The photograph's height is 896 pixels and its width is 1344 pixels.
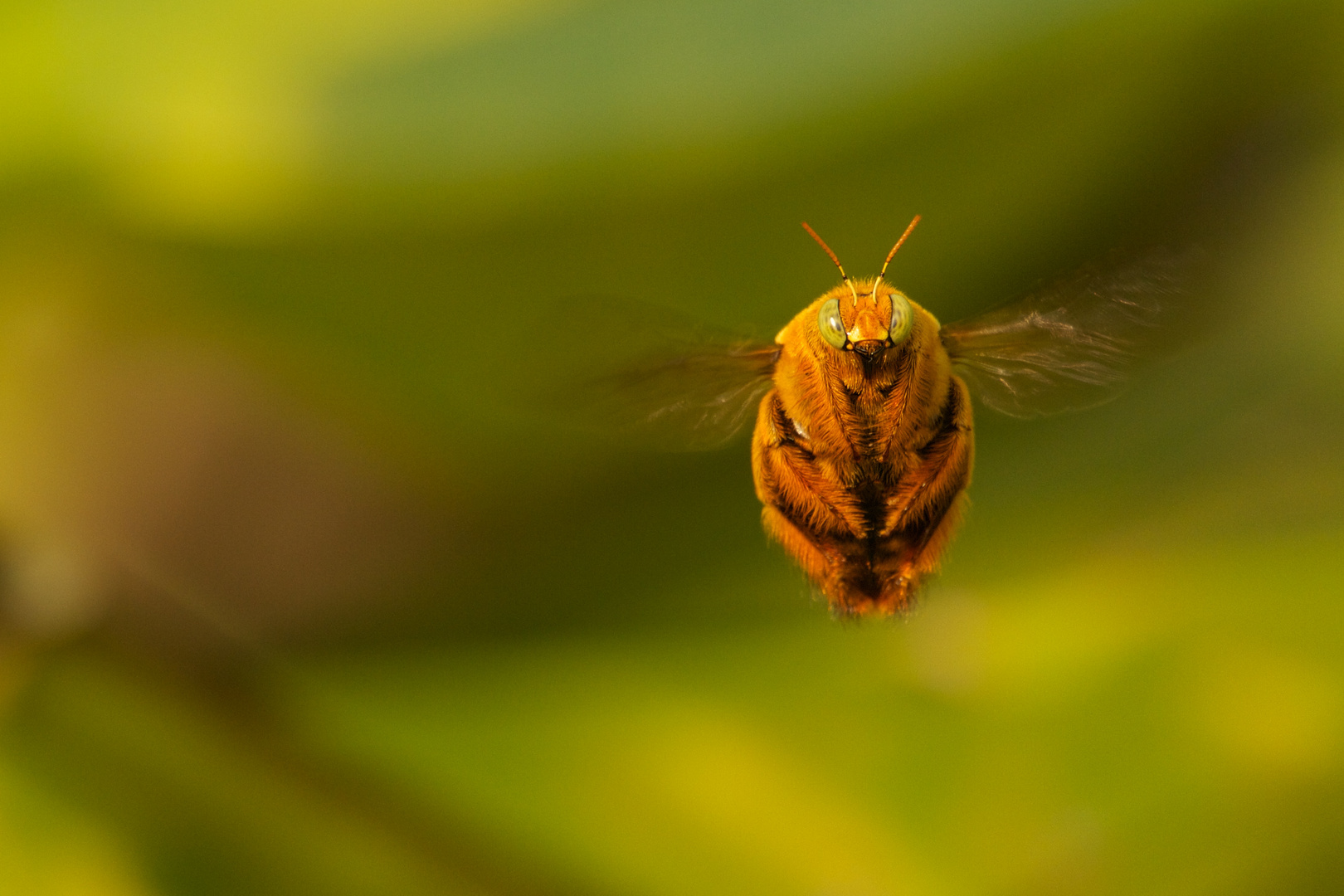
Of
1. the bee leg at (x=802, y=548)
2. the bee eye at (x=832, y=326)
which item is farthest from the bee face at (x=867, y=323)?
the bee leg at (x=802, y=548)

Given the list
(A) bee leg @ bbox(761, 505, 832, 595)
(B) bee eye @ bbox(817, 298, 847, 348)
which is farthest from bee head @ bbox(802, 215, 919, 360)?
(A) bee leg @ bbox(761, 505, 832, 595)

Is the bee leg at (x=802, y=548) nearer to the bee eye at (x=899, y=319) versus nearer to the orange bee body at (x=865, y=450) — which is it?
the orange bee body at (x=865, y=450)

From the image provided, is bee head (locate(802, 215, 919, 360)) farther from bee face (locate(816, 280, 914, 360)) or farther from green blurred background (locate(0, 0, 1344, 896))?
green blurred background (locate(0, 0, 1344, 896))

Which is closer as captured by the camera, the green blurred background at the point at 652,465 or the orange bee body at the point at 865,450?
the orange bee body at the point at 865,450

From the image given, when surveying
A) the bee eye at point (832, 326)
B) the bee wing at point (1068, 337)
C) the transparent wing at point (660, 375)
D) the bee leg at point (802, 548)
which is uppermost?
the bee wing at point (1068, 337)

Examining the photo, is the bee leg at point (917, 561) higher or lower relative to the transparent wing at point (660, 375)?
lower

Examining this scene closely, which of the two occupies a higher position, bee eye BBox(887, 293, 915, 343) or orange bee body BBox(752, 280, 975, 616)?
bee eye BBox(887, 293, 915, 343)

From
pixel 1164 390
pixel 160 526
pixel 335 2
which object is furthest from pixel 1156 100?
pixel 160 526
